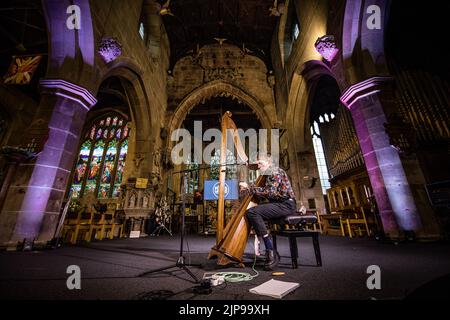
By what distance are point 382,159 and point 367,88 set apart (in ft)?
5.46

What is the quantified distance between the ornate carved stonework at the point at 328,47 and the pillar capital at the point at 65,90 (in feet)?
21.1

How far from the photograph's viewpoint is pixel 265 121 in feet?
34.7

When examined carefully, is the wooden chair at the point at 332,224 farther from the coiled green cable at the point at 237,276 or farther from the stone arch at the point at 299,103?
the coiled green cable at the point at 237,276

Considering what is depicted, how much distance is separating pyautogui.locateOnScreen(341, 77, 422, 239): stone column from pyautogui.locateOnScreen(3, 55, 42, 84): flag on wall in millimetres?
8232

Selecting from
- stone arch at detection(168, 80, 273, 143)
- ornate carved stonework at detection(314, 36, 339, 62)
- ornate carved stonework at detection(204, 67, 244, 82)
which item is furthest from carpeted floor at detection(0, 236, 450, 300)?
ornate carved stonework at detection(204, 67, 244, 82)

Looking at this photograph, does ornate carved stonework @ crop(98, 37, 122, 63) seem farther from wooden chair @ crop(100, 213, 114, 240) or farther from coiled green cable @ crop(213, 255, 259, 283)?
coiled green cable @ crop(213, 255, 259, 283)

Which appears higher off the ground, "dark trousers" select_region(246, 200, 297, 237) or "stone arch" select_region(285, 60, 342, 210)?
"stone arch" select_region(285, 60, 342, 210)

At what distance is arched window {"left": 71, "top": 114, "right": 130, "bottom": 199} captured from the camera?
10.5 meters

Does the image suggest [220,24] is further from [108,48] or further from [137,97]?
[108,48]

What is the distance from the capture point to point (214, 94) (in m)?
11.5

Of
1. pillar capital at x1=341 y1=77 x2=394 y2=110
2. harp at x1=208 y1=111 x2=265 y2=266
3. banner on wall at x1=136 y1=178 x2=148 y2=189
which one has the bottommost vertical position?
harp at x1=208 y1=111 x2=265 y2=266

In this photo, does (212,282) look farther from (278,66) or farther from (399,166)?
(278,66)

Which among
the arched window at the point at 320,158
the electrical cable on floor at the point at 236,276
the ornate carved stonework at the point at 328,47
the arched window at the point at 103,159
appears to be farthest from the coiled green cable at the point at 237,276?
the arched window at the point at 320,158

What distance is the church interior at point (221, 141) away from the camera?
214cm
